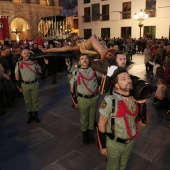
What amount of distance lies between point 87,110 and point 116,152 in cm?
153

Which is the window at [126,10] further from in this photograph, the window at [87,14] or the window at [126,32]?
the window at [87,14]

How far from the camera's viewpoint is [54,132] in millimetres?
4621

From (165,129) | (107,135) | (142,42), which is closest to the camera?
(107,135)

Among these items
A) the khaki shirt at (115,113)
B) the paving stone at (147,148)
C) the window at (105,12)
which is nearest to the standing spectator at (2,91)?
the paving stone at (147,148)

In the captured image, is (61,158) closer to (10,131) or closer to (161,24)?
(10,131)

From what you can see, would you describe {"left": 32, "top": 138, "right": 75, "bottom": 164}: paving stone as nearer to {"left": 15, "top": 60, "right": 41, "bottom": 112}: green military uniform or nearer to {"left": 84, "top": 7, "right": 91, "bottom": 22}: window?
{"left": 15, "top": 60, "right": 41, "bottom": 112}: green military uniform

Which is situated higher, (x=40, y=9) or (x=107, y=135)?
(x=40, y=9)

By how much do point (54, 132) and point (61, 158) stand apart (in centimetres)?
107

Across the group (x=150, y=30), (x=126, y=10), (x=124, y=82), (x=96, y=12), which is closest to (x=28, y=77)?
(x=124, y=82)

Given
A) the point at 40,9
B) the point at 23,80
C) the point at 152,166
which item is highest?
the point at 40,9

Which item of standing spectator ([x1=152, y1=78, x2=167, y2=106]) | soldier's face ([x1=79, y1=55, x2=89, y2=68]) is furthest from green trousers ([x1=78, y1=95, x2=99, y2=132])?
standing spectator ([x1=152, y1=78, x2=167, y2=106])

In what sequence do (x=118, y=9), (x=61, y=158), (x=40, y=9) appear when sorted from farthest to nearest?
(x=118, y=9) → (x=40, y=9) → (x=61, y=158)

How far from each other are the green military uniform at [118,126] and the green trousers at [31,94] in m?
2.91

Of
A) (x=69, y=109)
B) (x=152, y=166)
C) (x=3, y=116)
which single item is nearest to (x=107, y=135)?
(x=152, y=166)
